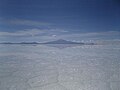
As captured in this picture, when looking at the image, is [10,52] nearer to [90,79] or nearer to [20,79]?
[20,79]

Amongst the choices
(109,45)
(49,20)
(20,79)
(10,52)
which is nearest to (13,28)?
(10,52)

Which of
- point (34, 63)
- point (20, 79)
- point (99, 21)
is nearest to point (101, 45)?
point (99, 21)

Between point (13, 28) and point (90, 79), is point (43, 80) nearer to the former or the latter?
point (90, 79)

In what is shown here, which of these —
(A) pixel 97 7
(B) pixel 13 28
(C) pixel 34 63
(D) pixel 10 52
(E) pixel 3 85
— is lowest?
(E) pixel 3 85

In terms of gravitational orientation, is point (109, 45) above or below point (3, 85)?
above

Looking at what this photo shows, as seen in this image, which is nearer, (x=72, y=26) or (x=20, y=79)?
(x=20, y=79)

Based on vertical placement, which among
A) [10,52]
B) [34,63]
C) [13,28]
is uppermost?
[13,28]
